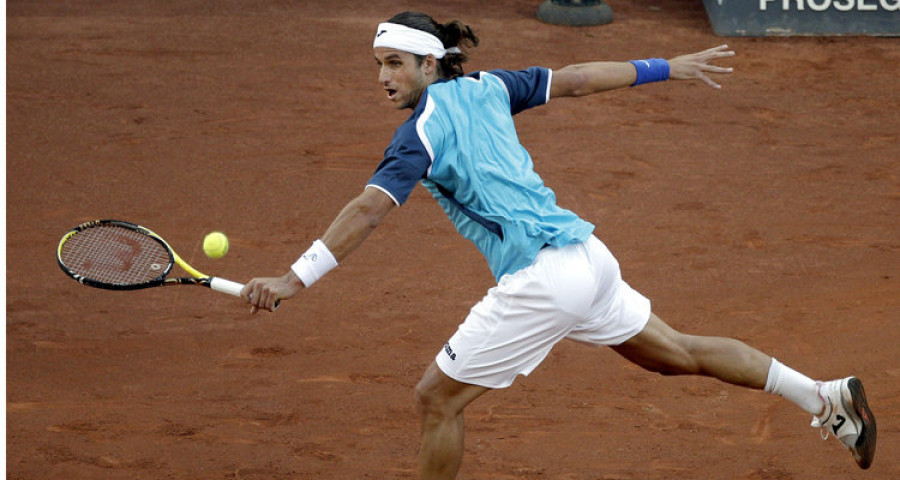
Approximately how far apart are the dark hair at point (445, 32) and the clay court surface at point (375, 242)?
1.69m

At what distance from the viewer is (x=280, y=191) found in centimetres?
820

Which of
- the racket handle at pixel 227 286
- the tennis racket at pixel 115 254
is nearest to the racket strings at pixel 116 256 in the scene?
the tennis racket at pixel 115 254

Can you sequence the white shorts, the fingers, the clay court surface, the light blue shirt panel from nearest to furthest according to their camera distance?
the fingers → the light blue shirt panel → the white shorts → the clay court surface

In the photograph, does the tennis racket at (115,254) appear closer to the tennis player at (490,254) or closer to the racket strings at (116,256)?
the racket strings at (116,256)

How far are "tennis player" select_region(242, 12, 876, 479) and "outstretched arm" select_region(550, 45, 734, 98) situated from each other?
0.56 feet

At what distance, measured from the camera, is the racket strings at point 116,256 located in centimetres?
515

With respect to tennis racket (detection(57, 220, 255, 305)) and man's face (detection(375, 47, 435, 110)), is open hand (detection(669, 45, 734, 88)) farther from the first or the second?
tennis racket (detection(57, 220, 255, 305))

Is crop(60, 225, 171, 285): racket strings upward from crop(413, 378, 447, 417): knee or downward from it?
upward

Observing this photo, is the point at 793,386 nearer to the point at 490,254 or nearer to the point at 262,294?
the point at 490,254

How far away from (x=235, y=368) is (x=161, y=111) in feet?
13.8

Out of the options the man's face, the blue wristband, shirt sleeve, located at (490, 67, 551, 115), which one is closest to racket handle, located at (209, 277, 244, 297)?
the man's face

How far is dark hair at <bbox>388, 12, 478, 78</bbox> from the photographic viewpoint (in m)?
4.49

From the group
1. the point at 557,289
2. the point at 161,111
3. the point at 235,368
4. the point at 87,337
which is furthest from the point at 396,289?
the point at 161,111

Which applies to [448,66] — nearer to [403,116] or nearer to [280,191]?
[280,191]
